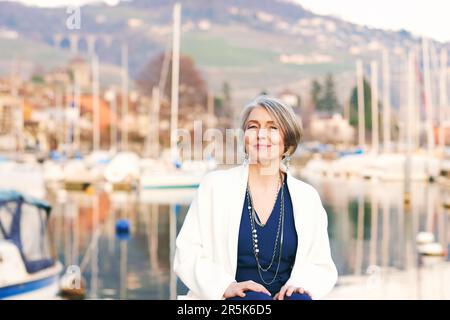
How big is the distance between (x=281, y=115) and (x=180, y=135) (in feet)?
75.6

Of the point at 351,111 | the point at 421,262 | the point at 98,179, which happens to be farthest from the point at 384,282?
the point at 351,111

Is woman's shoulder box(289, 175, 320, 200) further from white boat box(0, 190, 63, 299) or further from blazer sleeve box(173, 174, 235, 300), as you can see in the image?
white boat box(0, 190, 63, 299)

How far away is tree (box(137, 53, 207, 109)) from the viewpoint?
28750 mm

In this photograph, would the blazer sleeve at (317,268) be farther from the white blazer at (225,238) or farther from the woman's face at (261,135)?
the woman's face at (261,135)

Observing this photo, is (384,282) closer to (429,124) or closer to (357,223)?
(357,223)

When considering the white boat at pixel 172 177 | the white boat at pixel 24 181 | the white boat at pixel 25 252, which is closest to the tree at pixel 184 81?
the white boat at pixel 172 177

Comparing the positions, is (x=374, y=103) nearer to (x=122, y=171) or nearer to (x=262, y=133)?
(x=122, y=171)

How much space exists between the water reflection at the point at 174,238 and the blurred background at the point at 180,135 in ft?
0.12

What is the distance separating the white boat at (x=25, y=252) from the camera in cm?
572

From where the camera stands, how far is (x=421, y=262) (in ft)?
26.3

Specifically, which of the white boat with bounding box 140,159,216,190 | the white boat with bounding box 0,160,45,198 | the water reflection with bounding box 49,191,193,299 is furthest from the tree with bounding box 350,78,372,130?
the white boat with bounding box 0,160,45,198

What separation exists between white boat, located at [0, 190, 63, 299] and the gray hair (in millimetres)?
4330

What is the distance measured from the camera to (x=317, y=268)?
4.93ft

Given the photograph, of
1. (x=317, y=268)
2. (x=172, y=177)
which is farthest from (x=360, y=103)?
(x=317, y=268)
